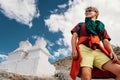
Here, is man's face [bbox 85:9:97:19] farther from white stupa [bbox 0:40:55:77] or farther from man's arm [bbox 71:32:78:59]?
white stupa [bbox 0:40:55:77]

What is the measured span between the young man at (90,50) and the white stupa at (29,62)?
7604 millimetres

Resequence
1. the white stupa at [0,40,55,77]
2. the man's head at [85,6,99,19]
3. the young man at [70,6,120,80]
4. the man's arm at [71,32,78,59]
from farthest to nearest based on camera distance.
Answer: the white stupa at [0,40,55,77], the man's head at [85,6,99,19], the man's arm at [71,32,78,59], the young man at [70,6,120,80]

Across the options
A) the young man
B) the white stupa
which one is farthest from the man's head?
the white stupa

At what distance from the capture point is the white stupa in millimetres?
12977

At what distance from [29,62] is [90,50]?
28.9 ft

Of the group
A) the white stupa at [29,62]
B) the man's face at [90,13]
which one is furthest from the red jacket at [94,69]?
the white stupa at [29,62]

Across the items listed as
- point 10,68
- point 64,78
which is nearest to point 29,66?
point 10,68

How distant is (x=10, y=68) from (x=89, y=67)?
32.8 ft

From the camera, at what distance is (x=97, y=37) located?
5.14m

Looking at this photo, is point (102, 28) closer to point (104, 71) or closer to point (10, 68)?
point (104, 71)

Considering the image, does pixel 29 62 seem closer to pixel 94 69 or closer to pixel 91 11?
pixel 91 11

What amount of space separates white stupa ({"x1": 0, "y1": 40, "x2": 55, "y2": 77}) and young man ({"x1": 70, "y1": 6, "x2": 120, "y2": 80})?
24.9 ft

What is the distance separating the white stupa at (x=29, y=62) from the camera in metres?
13.0

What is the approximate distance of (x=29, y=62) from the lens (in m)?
13.4
